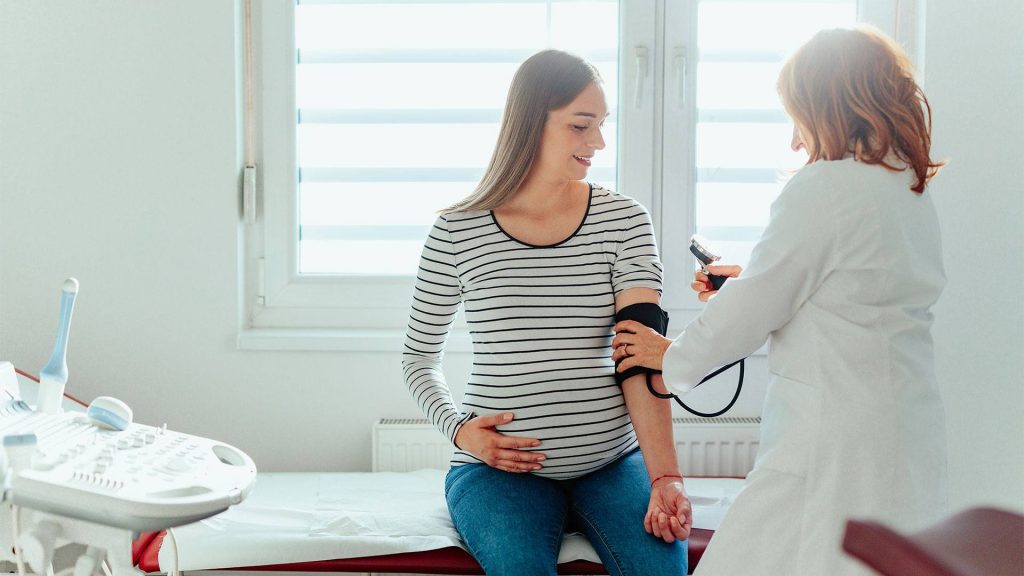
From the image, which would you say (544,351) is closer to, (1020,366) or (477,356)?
(477,356)

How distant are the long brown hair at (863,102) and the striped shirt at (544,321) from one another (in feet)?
1.83

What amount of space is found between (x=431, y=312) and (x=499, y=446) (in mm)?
332

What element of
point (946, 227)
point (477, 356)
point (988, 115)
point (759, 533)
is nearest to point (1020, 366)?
point (946, 227)

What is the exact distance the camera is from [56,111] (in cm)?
237

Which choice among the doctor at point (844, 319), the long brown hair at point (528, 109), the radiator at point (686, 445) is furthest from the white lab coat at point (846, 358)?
the radiator at point (686, 445)

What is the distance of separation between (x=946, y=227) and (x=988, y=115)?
0.92ft

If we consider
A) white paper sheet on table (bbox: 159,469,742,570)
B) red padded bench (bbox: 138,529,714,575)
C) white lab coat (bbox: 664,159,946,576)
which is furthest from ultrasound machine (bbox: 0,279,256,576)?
white lab coat (bbox: 664,159,946,576)

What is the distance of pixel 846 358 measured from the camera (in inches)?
50.6

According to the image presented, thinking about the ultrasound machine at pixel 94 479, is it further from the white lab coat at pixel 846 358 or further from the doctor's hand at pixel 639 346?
the white lab coat at pixel 846 358

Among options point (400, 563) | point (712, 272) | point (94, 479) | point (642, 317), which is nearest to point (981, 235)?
point (712, 272)

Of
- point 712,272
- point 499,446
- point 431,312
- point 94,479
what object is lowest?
point 499,446

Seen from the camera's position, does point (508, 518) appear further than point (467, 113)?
No

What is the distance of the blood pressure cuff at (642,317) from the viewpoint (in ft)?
5.72

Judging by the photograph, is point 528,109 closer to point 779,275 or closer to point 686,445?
point 779,275
